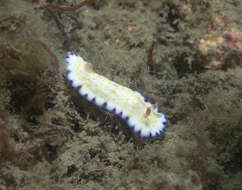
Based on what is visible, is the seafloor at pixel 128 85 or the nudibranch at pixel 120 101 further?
the nudibranch at pixel 120 101

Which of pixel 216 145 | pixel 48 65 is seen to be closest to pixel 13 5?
pixel 48 65

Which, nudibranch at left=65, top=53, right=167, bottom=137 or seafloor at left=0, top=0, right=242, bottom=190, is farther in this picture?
nudibranch at left=65, top=53, right=167, bottom=137

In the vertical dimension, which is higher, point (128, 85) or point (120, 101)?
point (120, 101)

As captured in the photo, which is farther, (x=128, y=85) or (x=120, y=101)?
(x=128, y=85)
